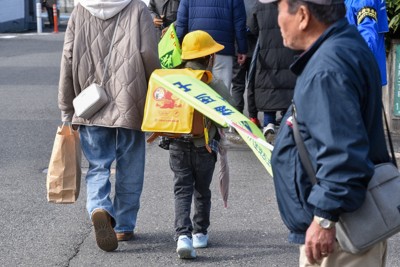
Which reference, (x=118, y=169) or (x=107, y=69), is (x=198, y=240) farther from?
(x=107, y=69)

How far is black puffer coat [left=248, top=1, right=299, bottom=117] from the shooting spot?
813 centimetres

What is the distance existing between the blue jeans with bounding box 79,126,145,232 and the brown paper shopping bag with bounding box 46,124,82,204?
0.13m

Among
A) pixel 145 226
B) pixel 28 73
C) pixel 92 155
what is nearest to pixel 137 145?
pixel 92 155

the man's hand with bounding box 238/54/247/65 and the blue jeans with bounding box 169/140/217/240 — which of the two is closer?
the blue jeans with bounding box 169/140/217/240

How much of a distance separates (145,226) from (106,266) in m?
0.88

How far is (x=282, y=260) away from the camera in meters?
5.40

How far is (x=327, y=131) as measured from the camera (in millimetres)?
2801

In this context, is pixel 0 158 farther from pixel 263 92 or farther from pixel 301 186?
pixel 301 186

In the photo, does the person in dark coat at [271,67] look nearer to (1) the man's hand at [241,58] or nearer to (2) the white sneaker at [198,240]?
(1) the man's hand at [241,58]

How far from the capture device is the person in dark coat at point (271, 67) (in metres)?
8.13

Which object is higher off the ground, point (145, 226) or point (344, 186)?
point (344, 186)

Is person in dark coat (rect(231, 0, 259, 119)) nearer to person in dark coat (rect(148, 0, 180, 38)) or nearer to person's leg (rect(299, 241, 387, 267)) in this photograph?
person in dark coat (rect(148, 0, 180, 38))

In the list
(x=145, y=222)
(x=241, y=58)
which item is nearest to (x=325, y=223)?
(x=145, y=222)

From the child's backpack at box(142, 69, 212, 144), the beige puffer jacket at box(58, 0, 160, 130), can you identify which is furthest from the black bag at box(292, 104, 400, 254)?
the beige puffer jacket at box(58, 0, 160, 130)
